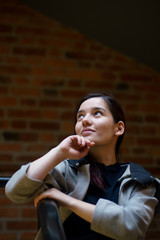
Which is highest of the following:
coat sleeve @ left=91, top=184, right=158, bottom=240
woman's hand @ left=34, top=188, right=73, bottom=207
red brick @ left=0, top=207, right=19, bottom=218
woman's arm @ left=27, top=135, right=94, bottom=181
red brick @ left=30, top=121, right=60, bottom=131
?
woman's arm @ left=27, top=135, right=94, bottom=181

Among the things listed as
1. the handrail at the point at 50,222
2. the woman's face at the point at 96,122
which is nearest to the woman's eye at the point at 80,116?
the woman's face at the point at 96,122

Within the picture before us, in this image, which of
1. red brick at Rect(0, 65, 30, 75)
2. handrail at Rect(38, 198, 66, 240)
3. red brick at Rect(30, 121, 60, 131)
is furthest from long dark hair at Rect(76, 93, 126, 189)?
red brick at Rect(0, 65, 30, 75)

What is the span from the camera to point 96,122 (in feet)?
3.50

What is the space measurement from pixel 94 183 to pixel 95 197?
0.14 ft

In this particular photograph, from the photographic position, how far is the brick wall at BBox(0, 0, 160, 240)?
84.0 inches

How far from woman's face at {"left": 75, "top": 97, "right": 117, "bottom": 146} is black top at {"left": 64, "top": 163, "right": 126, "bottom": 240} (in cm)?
10

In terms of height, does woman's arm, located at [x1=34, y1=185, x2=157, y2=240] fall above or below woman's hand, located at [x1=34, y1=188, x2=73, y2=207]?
below

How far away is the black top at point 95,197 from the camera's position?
0.93m

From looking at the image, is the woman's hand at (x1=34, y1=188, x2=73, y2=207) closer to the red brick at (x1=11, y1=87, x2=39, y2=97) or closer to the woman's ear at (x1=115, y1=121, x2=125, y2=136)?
the woman's ear at (x1=115, y1=121, x2=125, y2=136)

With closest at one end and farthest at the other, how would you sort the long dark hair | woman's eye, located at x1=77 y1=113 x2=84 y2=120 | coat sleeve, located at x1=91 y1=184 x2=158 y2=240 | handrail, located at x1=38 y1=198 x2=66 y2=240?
1. handrail, located at x1=38 y1=198 x2=66 y2=240
2. coat sleeve, located at x1=91 y1=184 x2=158 y2=240
3. the long dark hair
4. woman's eye, located at x1=77 y1=113 x2=84 y2=120

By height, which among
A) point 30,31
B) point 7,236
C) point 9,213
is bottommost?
point 7,236

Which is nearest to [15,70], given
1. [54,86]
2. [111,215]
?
[54,86]

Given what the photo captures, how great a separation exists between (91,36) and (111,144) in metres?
1.31

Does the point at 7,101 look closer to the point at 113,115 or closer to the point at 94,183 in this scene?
the point at 113,115
